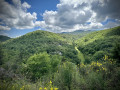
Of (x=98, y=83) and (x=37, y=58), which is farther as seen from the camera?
(x=37, y=58)

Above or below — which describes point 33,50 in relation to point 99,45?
below

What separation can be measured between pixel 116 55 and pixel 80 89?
5.52 meters

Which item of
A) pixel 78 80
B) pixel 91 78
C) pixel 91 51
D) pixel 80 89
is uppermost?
pixel 91 78

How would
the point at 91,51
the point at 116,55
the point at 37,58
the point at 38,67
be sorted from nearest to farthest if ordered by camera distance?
the point at 116,55
the point at 38,67
the point at 37,58
the point at 91,51

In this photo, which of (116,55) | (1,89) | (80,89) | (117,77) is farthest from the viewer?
(116,55)

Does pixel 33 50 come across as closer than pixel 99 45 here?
No

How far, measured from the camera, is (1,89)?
244 centimetres

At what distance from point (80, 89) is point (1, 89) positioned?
331 centimetres

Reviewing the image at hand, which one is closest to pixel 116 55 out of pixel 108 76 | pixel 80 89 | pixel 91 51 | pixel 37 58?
pixel 108 76

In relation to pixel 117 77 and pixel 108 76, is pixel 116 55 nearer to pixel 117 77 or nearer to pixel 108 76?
pixel 108 76

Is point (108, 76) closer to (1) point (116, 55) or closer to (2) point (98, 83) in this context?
(2) point (98, 83)

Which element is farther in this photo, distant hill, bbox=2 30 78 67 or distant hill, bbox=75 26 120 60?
distant hill, bbox=75 26 120 60

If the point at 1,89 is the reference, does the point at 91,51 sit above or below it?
below

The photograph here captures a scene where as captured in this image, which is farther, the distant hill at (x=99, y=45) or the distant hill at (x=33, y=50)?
the distant hill at (x=99, y=45)
